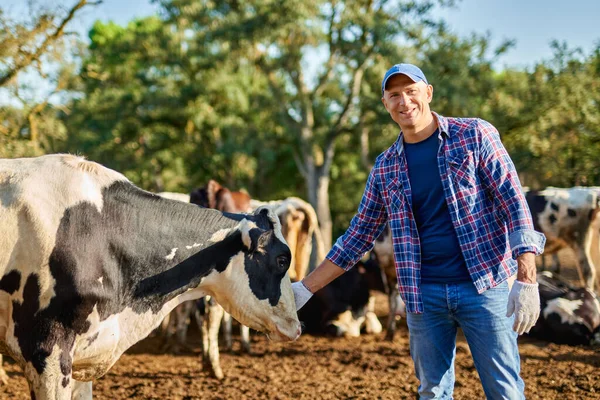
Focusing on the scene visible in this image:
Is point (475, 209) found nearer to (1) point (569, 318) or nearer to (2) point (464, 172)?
(2) point (464, 172)

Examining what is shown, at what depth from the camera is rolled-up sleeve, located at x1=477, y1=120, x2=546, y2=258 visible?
294 centimetres

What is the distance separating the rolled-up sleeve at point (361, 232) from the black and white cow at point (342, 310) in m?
5.86

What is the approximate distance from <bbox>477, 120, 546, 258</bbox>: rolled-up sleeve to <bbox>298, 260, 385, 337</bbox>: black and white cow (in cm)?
667

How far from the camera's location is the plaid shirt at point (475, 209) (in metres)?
3.08

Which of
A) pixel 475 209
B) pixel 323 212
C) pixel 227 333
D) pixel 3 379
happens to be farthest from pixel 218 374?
pixel 323 212

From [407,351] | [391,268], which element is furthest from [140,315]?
[391,268]

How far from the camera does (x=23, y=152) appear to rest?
12672 mm

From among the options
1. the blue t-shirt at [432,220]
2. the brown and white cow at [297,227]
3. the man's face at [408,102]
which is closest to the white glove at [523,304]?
the blue t-shirt at [432,220]

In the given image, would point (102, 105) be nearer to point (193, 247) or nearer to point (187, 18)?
point (187, 18)

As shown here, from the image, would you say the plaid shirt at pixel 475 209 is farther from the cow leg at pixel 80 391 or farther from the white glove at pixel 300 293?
the cow leg at pixel 80 391

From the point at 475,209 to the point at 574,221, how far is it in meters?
8.30

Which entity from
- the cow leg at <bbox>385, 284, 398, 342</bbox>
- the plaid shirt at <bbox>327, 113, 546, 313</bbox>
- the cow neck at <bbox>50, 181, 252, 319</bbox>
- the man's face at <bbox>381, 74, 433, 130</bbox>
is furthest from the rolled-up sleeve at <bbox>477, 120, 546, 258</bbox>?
the cow leg at <bbox>385, 284, 398, 342</bbox>

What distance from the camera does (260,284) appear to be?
394 centimetres

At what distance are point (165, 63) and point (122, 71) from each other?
7.10 meters
